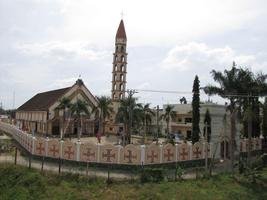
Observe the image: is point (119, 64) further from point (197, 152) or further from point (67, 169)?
point (67, 169)

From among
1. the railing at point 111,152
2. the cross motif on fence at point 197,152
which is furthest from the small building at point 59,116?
the cross motif on fence at point 197,152

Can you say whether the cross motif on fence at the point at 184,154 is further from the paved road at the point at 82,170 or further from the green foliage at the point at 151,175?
the green foliage at the point at 151,175

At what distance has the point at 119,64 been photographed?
2724 inches

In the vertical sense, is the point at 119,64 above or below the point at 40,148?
above

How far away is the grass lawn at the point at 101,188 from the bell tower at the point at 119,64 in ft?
147

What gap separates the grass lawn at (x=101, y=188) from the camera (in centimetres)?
2131

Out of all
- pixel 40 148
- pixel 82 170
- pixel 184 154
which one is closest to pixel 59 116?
pixel 40 148

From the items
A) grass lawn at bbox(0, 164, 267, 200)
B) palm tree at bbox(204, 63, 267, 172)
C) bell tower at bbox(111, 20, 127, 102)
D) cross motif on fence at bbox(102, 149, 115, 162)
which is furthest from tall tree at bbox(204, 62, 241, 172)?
bell tower at bbox(111, 20, 127, 102)

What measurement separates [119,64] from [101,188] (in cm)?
4881

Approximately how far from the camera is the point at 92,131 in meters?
65.1

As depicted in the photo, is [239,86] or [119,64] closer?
[239,86]

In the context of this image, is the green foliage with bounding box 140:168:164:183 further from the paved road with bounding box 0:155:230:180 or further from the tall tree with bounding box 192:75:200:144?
the tall tree with bounding box 192:75:200:144

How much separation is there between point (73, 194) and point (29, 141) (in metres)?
14.0

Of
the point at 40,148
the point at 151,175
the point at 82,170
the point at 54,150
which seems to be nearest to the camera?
the point at 151,175
